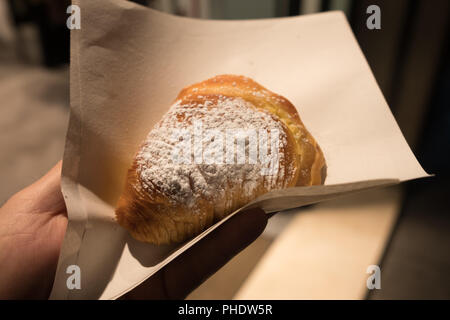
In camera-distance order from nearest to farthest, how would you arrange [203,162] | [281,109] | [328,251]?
1. [203,162]
2. [281,109]
3. [328,251]

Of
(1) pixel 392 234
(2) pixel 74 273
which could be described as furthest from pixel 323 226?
(2) pixel 74 273

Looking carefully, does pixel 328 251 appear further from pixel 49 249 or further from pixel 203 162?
pixel 49 249

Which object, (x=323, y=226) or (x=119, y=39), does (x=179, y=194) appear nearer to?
(x=119, y=39)

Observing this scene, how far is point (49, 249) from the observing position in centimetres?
78

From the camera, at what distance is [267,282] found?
1096 mm

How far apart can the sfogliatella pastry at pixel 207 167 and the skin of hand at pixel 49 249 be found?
0.05 metres

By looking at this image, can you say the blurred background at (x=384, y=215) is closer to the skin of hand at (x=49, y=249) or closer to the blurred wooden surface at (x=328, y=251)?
the blurred wooden surface at (x=328, y=251)

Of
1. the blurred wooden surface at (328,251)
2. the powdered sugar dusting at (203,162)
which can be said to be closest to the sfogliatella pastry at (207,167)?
the powdered sugar dusting at (203,162)

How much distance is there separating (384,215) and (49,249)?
3.43 feet

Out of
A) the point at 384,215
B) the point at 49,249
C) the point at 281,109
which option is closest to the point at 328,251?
the point at 384,215

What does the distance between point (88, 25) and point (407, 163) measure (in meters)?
0.70

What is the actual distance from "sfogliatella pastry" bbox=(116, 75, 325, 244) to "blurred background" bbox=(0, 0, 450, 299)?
47cm

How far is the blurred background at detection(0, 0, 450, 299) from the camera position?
107cm

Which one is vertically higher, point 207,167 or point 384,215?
point 207,167
